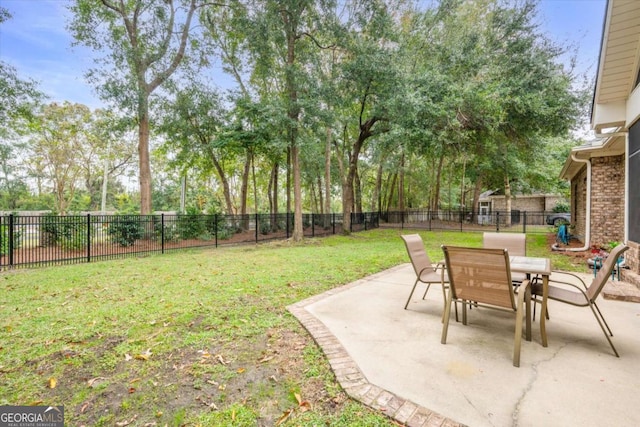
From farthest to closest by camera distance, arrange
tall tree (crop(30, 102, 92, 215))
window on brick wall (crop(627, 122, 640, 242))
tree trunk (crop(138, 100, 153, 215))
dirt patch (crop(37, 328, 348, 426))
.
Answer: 1. tall tree (crop(30, 102, 92, 215))
2. tree trunk (crop(138, 100, 153, 215))
3. window on brick wall (crop(627, 122, 640, 242))
4. dirt patch (crop(37, 328, 348, 426))

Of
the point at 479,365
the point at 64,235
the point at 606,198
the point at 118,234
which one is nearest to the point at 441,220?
the point at 606,198

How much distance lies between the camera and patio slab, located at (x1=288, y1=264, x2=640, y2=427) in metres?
1.79

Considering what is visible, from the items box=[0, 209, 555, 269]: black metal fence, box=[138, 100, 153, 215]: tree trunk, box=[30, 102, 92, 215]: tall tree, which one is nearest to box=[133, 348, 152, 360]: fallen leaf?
box=[0, 209, 555, 269]: black metal fence

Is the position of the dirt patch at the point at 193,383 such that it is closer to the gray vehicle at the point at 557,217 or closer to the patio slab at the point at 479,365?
the patio slab at the point at 479,365

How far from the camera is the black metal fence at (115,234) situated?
720 cm

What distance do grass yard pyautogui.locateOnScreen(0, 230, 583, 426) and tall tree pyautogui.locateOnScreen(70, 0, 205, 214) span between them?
7.81 meters

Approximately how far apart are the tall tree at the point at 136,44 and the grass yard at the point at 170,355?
7.81 meters

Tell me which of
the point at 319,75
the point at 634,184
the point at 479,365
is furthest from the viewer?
the point at 319,75

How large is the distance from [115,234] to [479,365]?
1048 centimetres

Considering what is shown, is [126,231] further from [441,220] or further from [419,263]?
[441,220]

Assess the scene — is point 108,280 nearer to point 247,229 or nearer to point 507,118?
point 247,229

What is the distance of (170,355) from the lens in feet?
8.31

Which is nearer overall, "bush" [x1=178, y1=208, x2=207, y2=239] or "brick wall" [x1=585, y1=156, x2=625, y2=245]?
"brick wall" [x1=585, y1=156, x2=625, y2=245]

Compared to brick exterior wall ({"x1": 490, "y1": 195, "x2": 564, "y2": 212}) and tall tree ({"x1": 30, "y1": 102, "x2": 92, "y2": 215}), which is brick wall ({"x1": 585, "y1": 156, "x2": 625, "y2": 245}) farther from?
tall tree ({"x1": 30, "y1": 102, "x2": 92, "y2": 215})
